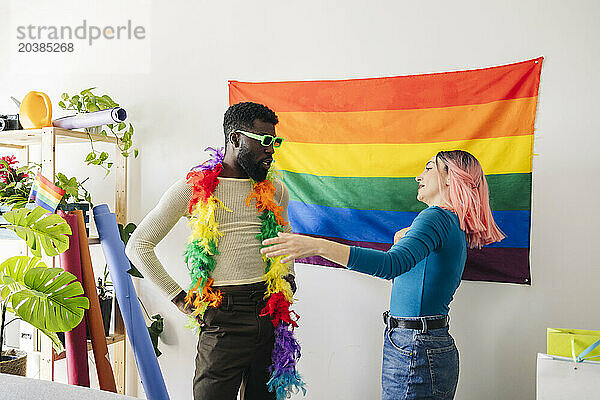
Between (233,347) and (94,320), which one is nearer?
(233,347)

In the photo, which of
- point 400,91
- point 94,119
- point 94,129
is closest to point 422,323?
point 400,91

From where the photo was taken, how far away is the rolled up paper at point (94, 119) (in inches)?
97.6

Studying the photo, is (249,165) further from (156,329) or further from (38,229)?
(156,329)

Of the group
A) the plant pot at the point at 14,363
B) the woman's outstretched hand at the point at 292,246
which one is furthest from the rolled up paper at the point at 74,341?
the woman's outstretched hand at the point at 292,246

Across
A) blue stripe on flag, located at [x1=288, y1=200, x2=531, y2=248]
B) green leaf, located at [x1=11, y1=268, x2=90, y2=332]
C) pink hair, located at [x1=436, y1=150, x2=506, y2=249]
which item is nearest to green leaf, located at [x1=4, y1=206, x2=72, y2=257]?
green leaf, located at [x1=11, y1=268, x2=90, y2=332]

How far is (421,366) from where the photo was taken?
70.5 inches

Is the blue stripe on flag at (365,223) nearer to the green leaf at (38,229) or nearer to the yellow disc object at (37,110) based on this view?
the green leaf at (38,229)

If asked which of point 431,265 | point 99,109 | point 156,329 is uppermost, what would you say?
point 99,109

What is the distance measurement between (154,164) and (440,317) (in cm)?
171

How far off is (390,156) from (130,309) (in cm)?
134

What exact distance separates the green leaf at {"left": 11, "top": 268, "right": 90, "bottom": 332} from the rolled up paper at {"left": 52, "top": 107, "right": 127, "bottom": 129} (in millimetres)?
739

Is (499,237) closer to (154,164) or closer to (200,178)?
(200,178)

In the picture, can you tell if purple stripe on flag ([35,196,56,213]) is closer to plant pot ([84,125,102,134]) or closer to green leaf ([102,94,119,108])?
plant pot ([84,125,102,134])

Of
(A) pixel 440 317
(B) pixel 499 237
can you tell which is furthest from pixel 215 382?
(B) pixel 499 237
